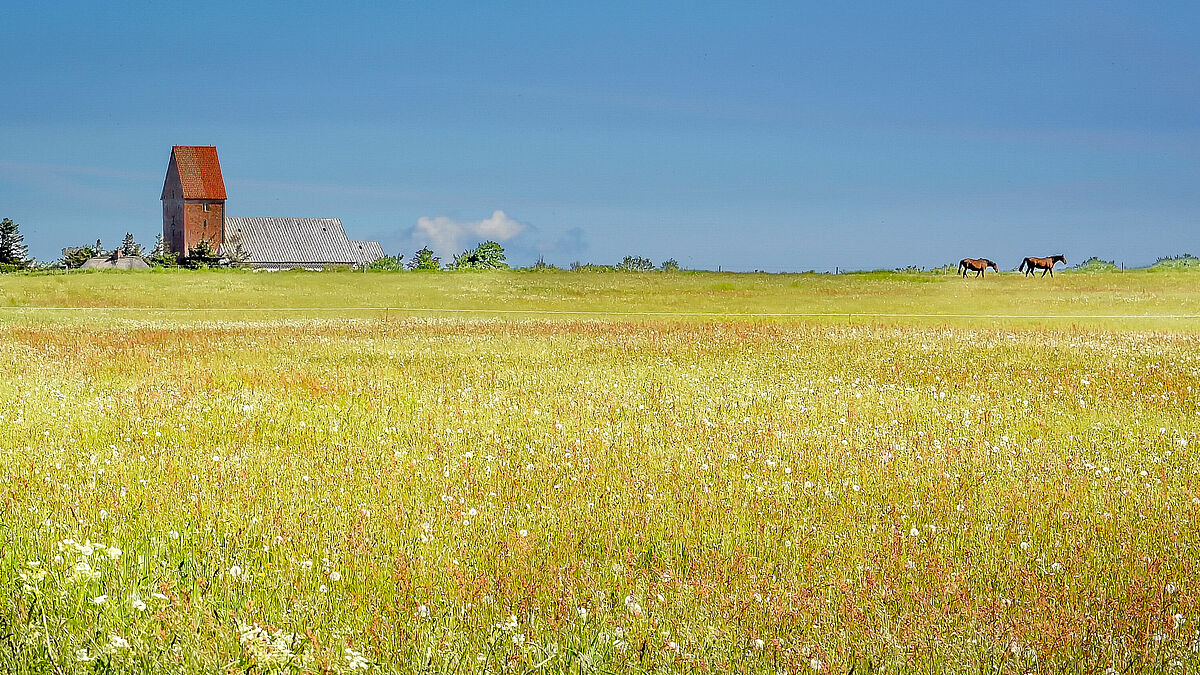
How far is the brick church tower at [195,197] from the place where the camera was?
6978 inches

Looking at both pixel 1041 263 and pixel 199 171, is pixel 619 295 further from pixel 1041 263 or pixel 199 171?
pixel 199 171

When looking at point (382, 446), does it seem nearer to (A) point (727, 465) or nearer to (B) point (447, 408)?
(B) point (447, 408)

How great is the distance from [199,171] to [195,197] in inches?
253

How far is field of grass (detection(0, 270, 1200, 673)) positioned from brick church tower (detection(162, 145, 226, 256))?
16890 cm

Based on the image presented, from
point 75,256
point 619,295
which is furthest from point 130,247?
point 619,295

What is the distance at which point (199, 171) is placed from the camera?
596ft

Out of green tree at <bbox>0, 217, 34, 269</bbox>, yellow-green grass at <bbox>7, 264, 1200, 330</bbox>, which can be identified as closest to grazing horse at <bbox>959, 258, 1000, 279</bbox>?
yellow-green grass at <bbox>7, 264, 1200, 330</bbox>

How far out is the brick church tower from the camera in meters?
177

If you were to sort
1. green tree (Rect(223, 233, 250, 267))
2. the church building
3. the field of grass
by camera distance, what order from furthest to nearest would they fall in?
the church building → green tree (Rect(223, 233, 250, 267)) → the field of grass

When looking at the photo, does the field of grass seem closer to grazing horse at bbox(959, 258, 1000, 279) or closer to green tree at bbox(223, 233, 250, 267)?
grazing horse at bbox(959, 258, 1000, 279)

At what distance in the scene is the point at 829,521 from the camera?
27.0 feet

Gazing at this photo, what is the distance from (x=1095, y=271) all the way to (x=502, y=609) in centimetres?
7541

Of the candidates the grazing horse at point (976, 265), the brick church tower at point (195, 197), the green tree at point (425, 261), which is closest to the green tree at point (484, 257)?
the green tree at point (425, 261)

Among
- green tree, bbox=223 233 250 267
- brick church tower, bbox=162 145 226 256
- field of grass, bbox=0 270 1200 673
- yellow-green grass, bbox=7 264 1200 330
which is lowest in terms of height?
field of grass, bbox=0 270 1200 673
